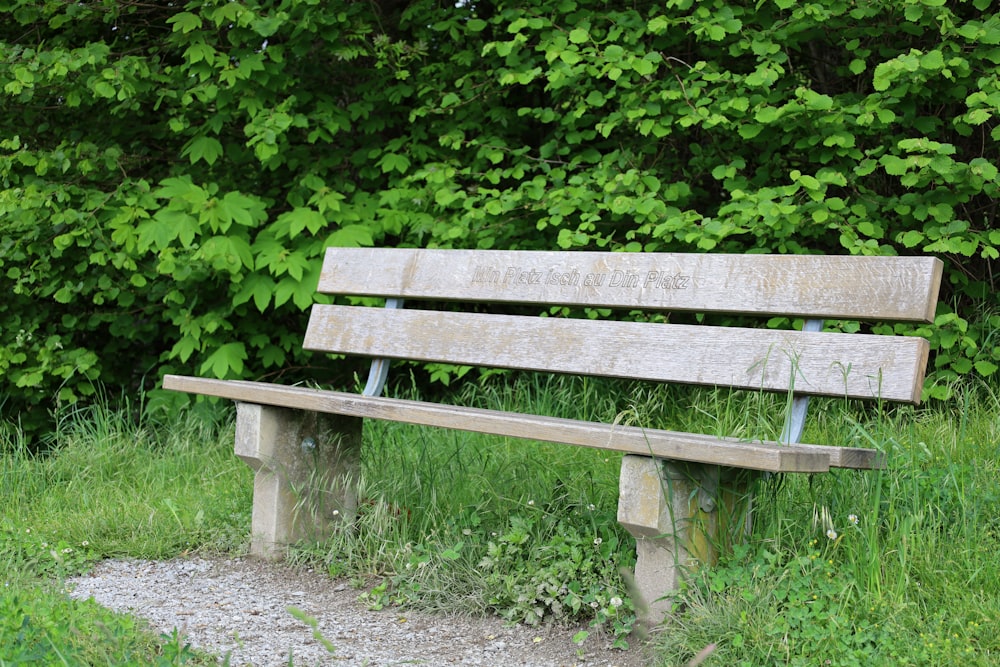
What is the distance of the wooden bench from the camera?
2.32 m

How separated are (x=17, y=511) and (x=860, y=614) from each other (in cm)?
292

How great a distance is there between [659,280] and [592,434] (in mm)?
717

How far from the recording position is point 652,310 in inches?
114

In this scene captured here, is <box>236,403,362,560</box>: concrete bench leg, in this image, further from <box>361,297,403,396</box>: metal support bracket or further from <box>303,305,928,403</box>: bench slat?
<box>303,305,928,403</box>: bench slat

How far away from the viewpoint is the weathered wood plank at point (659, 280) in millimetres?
2422

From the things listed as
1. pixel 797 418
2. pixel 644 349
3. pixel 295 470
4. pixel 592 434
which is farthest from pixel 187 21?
pixel 797 418

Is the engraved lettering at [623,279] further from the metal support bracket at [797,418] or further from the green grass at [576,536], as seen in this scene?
the metal support bracket at [797,418]

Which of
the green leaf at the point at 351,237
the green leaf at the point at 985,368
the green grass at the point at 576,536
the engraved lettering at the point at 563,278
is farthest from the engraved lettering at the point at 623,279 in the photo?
the green leaf at the point at 351,237

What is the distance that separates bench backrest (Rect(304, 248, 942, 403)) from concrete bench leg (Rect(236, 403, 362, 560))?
1.05ft

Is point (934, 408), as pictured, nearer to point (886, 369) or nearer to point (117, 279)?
point (886, 369)

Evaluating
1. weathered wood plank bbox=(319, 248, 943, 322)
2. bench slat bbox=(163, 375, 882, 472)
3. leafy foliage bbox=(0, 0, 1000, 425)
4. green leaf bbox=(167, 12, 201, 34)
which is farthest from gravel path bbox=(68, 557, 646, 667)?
green leaf bbox=(167, 12, 201, 34)

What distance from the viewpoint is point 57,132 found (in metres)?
5.32

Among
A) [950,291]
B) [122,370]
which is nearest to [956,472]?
→ [950,291]

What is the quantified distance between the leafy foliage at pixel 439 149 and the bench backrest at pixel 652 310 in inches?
34.6
